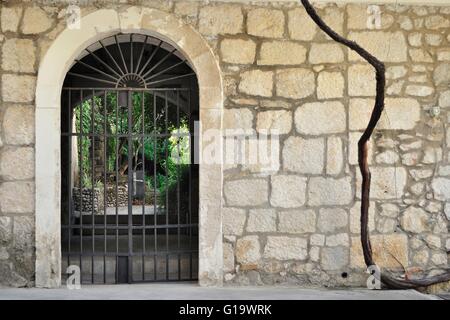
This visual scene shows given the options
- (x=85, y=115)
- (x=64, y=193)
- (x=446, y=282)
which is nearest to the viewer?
(x=446, y=282)

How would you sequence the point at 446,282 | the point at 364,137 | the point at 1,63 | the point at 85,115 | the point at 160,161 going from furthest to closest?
the point at 160,161, the point at 85,115, the point at 446,282, the point at 1,63, the point at 364,137

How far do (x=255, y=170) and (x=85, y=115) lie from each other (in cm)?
763

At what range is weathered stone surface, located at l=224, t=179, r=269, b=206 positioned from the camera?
5.29 m

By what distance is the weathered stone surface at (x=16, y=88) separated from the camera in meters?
5.12

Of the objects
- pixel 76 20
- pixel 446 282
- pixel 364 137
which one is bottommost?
pixel 446 282

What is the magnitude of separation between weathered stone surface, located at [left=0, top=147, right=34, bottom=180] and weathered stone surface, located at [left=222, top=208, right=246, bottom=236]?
6.13 ft

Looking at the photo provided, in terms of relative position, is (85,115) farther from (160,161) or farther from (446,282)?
(446,282)

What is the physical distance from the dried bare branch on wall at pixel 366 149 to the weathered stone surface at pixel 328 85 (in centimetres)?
83

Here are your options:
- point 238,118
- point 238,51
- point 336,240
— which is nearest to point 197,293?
point 336,240

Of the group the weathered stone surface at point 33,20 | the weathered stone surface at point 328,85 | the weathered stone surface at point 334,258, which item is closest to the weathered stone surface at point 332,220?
the weathered stone surface at point 334,258

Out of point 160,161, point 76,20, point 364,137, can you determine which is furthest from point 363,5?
point 160,161

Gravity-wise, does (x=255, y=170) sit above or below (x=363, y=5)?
below

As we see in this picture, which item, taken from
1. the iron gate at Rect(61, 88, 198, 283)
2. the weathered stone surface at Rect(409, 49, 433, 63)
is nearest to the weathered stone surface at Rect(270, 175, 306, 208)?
the iron gate at Rect(61, 88, 198, 283)

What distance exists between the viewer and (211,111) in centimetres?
525
